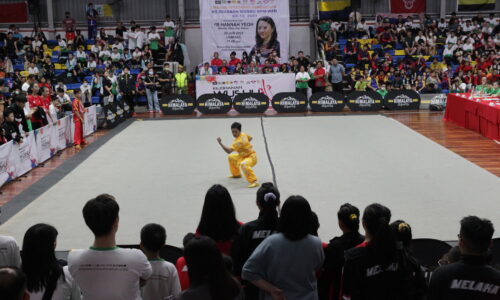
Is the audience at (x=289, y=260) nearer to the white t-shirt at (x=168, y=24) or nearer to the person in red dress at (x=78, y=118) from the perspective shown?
the person in red dress at (x=78, y=118)

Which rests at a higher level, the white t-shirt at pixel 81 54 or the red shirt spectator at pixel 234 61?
the white t-shirt at pixel 81 54

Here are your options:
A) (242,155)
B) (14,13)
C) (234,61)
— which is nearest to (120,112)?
(234,61)

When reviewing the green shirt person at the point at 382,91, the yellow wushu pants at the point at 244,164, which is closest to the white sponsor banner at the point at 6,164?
the yellow wushu pants at the point at 244,164

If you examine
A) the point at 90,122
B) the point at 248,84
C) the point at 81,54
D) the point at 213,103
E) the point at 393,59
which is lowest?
the point at 90,122

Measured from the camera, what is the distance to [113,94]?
23.8 meters

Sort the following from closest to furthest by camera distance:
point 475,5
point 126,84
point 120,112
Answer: point 120,112 → point 126,84 → point 475,5

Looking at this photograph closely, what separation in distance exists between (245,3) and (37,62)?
1049 cm

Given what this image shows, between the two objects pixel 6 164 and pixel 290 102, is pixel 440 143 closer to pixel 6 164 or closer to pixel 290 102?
pixel 290 102

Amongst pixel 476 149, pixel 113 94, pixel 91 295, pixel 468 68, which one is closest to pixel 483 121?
pixel 476 149

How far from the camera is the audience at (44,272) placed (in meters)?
3.89

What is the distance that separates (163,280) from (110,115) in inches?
674

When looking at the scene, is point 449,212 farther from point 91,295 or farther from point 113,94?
point 113,94

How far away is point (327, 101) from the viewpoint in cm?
2420

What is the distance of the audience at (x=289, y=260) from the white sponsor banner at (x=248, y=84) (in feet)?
70.7
